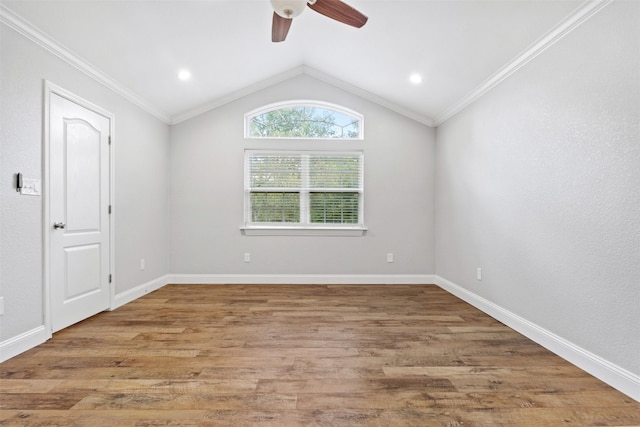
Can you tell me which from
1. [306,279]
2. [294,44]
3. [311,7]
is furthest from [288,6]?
[306,279]

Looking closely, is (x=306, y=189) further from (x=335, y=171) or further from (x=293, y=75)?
(x=293, y=75)

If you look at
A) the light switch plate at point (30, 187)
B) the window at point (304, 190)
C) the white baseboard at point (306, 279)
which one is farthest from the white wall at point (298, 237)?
the light switch plate at point (30, 187)

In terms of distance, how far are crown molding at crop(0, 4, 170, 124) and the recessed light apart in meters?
0.60

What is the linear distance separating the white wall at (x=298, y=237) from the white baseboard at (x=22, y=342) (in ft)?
7.15

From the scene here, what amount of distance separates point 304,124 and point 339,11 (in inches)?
105

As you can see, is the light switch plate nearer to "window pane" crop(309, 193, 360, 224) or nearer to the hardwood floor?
the hardwood floor

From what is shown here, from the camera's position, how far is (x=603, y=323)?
6.49 feet

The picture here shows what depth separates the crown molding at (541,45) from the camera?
2.06m

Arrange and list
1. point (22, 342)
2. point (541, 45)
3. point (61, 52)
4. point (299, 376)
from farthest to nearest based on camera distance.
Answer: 1. point (61, 52)
2. point (541, 45)
3. point (22, 342)
4. point (299, 376)

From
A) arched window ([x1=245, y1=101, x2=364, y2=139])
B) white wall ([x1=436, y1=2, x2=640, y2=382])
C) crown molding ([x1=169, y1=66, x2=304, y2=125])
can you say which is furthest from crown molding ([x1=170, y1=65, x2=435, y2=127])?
white wall ([x1=436, y1=2, x2=640, y2=382])

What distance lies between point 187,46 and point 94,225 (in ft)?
6.62

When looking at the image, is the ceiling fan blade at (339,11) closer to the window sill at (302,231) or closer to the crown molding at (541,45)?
the crown molding at (541,45)

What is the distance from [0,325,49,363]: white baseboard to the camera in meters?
2.17

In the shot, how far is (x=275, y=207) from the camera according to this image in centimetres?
475
